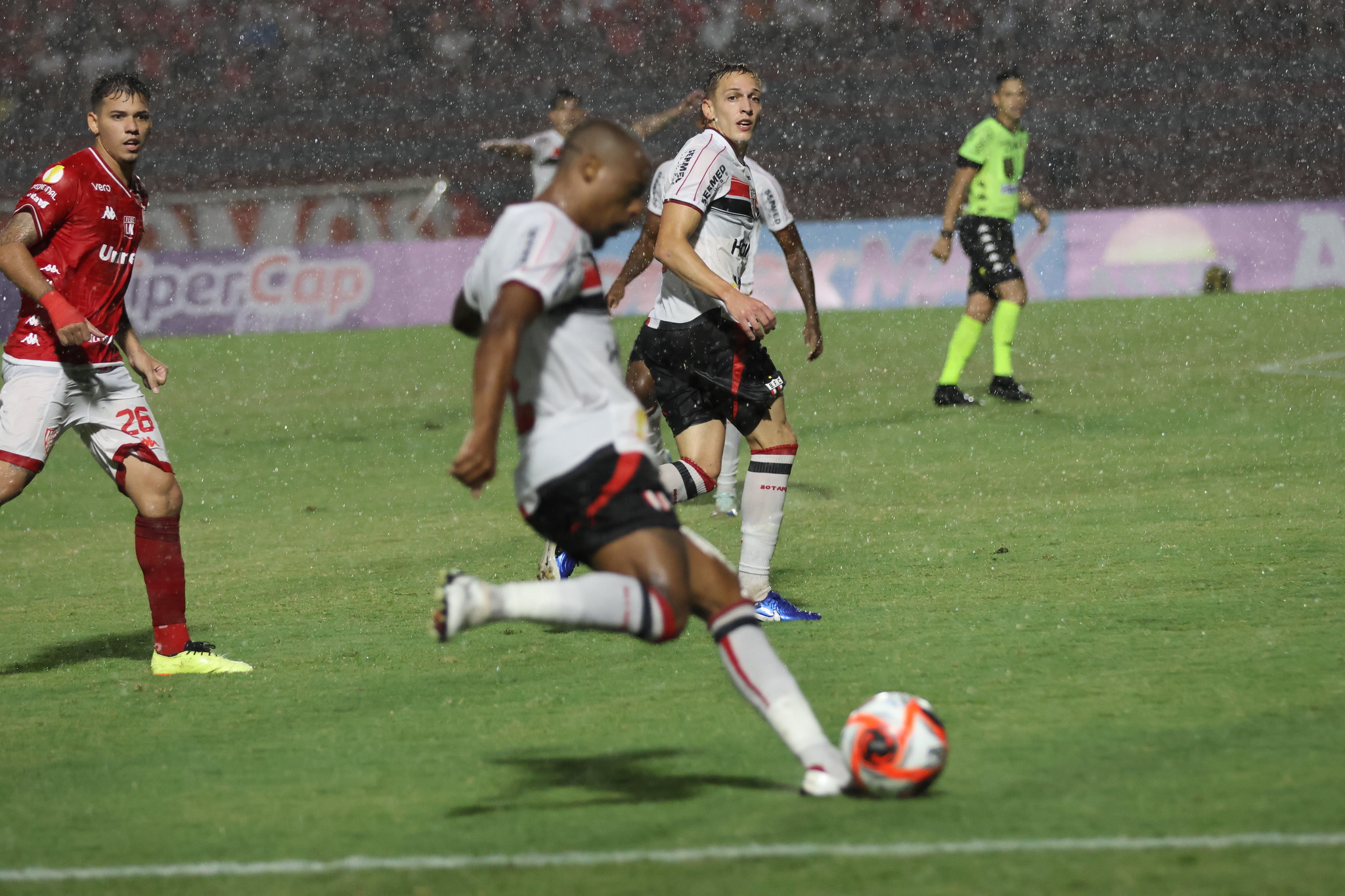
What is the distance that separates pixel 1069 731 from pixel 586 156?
2030 millimetres

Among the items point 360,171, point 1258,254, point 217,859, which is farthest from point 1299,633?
point 360,171

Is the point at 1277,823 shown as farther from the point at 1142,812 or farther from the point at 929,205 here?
the point at 929,205

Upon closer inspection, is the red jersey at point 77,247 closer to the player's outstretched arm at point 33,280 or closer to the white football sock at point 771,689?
the player's outstretched arm at point 33,280

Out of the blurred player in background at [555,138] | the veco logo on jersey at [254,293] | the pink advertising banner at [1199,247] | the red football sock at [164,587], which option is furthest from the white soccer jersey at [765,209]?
the veco logo on jersey at [254,293]

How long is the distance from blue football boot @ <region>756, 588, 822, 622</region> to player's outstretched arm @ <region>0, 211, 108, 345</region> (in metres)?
2.69

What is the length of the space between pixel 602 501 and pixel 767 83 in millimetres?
26721

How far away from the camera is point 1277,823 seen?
3332mm

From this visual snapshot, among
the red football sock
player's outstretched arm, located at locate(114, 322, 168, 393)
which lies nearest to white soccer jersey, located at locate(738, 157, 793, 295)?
player's outstretched arm, located at locate(114, 322, 168, 393)

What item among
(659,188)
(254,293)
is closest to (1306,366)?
(659,188)

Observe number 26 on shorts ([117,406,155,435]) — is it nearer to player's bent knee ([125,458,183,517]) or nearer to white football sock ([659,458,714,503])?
player's bent knee ([125,458,183,517])

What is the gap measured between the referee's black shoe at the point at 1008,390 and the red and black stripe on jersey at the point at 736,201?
659 centimetres

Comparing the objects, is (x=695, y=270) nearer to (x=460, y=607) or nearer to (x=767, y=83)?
(x=460, y=607)

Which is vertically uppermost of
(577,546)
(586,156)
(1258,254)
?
(586,156)

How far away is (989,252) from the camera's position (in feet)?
41.3
